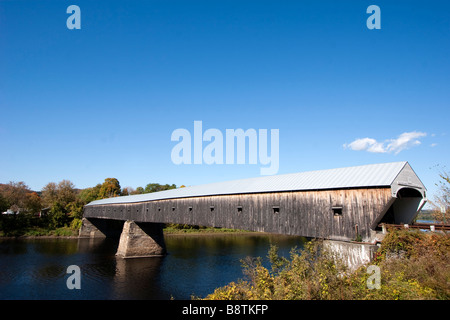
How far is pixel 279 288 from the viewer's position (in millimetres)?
7539

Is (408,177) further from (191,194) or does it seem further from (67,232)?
(67,232)

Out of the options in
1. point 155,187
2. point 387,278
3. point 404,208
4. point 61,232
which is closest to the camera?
point 387,278

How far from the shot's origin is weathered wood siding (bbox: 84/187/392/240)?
10000mm

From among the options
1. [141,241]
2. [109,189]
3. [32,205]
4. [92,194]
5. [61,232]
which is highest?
[109,189]

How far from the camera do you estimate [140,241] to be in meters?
27.3

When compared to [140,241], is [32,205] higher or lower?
higher

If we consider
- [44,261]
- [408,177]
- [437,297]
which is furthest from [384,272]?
[44,261]

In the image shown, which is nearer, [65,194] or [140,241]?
[140,241]

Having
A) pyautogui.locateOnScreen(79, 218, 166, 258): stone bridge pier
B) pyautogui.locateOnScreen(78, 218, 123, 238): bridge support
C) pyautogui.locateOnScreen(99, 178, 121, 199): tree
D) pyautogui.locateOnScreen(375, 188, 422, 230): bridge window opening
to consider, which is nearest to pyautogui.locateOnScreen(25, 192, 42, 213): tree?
pyautogui.locateOnScreen(99, 178, 121, 199): tree

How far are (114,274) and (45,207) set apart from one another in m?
48.0

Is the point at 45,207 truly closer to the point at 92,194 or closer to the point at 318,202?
the point at 92,194

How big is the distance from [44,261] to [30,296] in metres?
10.8

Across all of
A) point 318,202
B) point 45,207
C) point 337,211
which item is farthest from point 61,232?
point 337,211

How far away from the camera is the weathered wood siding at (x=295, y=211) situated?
10.0 meters
